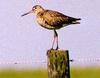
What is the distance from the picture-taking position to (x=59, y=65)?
8328 millimetres

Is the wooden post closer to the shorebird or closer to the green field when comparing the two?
the shorebird

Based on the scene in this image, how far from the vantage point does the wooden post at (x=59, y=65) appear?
8320 millimetres

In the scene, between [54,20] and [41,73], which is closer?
[54,20]

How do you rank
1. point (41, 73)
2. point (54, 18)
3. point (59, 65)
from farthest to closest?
point (41, 73) → point (54, 18) → point (59, 65)

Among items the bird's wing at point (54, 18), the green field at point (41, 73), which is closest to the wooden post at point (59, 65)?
the bird's wing at point (54, 18)

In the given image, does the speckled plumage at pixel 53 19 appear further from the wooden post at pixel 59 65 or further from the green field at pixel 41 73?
the green field at pixel 41 73

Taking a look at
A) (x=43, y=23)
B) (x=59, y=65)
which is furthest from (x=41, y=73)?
(x=59, y=65)

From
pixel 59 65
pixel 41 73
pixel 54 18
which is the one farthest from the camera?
pixel 41 73

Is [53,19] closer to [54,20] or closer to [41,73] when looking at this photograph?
[54,20]

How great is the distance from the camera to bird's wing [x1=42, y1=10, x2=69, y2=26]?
9.42m

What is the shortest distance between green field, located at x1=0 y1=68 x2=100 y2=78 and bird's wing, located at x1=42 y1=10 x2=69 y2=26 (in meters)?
4.81

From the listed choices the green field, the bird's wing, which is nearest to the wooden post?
the bird's wing

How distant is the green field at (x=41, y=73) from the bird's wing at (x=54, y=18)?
15.8ft

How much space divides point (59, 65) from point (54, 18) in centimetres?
127
